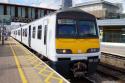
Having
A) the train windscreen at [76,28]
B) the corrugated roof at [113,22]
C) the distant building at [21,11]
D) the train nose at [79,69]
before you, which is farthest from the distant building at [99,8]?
the train nose at [79,69]

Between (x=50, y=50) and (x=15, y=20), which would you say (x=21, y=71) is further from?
(x=15, y=20)

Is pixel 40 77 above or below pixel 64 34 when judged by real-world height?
below

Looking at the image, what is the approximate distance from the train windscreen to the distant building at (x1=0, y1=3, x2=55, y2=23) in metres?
59.7

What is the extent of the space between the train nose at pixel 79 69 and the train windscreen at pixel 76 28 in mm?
1215

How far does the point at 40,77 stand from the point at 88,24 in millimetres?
3567

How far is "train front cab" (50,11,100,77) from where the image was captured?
40.5 ft

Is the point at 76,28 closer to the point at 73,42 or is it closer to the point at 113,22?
the point at 73,42

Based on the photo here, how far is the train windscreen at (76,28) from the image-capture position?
12625 mm

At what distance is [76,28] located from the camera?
1290 cm

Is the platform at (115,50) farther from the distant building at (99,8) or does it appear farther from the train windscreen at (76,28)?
the distant building at (99,8)

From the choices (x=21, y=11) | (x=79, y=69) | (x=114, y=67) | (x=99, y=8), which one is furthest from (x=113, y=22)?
(x=79, y=69)

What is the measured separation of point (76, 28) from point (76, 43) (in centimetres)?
76

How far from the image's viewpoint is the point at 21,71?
1272 cm

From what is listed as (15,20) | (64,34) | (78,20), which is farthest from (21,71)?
(15,20)
